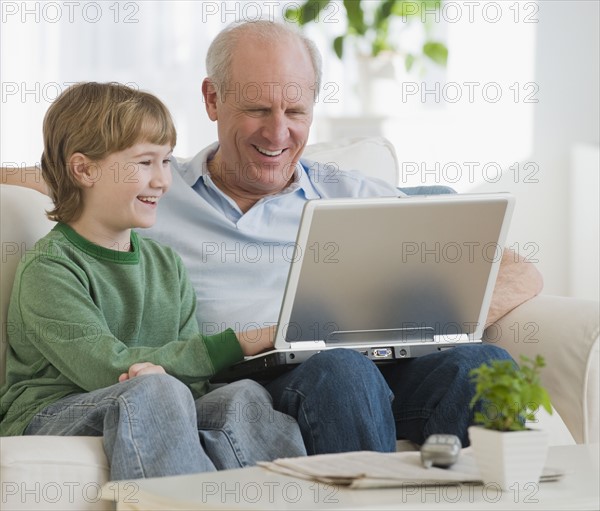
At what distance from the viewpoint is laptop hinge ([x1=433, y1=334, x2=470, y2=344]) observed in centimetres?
174

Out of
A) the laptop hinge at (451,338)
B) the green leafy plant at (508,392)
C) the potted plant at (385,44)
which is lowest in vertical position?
the laptop hinge at (451,338)

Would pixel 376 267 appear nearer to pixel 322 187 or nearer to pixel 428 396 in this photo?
pixel 428 396

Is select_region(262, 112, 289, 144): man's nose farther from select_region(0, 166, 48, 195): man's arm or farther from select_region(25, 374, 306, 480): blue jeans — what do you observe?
select_region(25, 374, 306, 480): blue jeans

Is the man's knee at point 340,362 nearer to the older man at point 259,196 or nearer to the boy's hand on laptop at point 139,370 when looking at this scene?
the older man at point 259,196

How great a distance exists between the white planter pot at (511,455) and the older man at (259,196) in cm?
52

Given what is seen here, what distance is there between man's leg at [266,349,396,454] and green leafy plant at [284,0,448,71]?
238 centimetres

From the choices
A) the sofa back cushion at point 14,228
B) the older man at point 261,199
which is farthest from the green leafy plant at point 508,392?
the sofa back cushion at point 14,228

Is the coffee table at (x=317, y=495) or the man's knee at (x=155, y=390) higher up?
the man's knee at (x=155, y=390)

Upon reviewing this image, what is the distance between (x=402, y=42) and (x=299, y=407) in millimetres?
2794

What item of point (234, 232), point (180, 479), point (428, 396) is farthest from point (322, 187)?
point (180, 479)

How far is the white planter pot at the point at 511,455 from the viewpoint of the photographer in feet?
3.60

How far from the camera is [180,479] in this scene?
3.88ft

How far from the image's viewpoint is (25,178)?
2.08 metres

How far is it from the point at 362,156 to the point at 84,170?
32.6 inches
